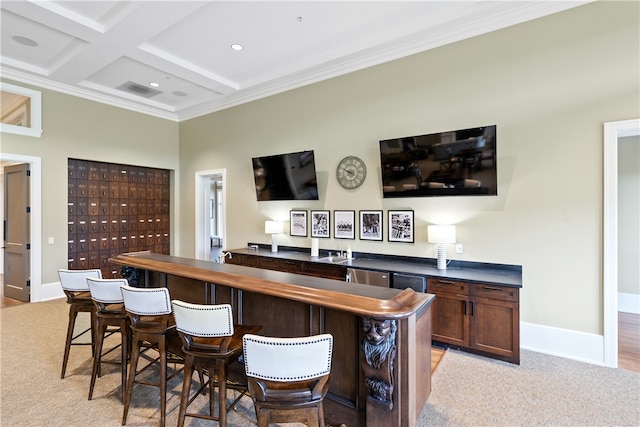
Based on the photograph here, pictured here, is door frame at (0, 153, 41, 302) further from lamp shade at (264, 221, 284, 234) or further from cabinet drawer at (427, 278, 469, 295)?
cabinet drawer at (427, 278, 469, 295)

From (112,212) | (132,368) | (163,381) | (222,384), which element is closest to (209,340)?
(222,384)

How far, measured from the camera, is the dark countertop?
10.9ft

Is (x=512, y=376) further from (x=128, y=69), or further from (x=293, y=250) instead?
(x=128, y=69)

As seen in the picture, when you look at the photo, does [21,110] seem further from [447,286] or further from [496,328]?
[496,328]

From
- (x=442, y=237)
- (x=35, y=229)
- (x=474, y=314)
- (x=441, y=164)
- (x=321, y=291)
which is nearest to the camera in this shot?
(x=321, y=291)

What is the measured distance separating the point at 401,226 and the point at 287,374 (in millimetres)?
3145

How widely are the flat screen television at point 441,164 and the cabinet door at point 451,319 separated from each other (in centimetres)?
128

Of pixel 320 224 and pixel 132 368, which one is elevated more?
pixel 320 224

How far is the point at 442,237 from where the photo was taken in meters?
3.70

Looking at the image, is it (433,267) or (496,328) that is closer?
(496,328)

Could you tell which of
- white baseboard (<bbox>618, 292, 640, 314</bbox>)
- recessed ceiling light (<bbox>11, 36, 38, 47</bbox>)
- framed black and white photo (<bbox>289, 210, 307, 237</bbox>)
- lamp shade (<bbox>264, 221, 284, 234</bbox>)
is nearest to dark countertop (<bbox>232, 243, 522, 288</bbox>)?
framed black and white photo (<bbox>289, 210, 307, 237</bbox>)

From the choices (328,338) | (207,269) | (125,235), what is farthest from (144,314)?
(125,235)

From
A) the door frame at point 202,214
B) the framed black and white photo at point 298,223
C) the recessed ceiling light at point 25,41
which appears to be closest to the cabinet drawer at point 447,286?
the framed black and white photo at point 298,223

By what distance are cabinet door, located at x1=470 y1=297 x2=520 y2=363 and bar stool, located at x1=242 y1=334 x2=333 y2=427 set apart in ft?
7.72
